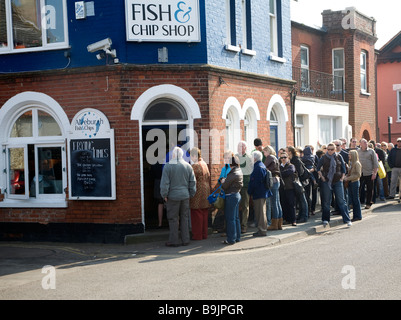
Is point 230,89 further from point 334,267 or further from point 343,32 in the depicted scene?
point 343,32

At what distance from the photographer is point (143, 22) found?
13.0 meters

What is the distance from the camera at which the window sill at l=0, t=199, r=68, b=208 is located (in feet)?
45.0

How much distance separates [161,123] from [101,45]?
2.16 metres

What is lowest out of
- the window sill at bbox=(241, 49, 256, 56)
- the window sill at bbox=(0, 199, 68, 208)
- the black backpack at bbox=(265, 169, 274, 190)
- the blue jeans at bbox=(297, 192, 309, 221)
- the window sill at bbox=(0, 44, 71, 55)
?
the blue jeans at bbox=(297, 192, 309, 221)

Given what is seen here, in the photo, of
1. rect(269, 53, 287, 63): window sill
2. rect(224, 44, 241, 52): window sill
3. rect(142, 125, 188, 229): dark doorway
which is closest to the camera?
rect(142, 125, 188, 229): dark doorway

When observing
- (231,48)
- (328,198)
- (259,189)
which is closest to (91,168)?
(259,189)

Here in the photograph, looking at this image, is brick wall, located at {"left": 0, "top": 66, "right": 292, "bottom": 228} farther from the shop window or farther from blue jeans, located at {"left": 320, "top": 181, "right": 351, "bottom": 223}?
blue jeans, located at {"left": 320, "top": 181, "right": 351, "bottom": 223}

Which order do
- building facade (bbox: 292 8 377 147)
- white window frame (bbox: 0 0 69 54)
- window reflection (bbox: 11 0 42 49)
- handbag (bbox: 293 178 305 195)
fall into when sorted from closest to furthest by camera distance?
white window frame (bbox: 0 0 69 54)
window reflection (bbox: 11 0 42 49)
handbag (bbox: 293 178 305 195)
building facade (bbox: 292 8 377 147)

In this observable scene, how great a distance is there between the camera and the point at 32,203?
1403 cm

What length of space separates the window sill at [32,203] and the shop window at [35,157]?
12 centimetres

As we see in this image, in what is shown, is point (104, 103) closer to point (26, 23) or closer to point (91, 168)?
A: point (91, 168)

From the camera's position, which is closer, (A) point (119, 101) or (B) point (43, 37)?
(A) point (119, 101)

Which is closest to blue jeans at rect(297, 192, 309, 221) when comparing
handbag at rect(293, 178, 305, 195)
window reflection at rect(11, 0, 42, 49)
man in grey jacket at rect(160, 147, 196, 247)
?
handbag at rect(293, 178, 305, 195)

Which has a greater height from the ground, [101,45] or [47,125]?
[101,45]
